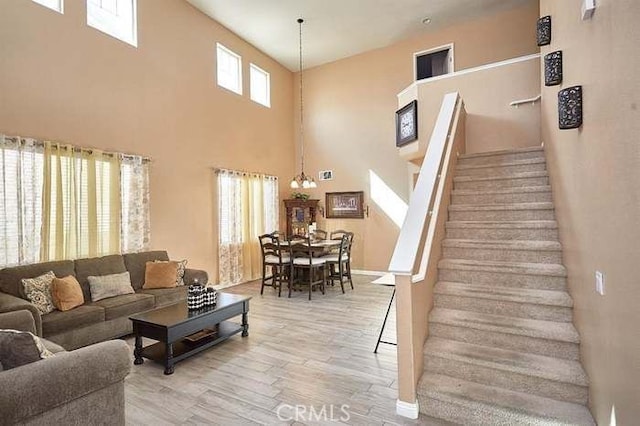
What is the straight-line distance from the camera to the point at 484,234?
3.45m

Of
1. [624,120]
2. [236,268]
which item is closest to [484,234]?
[624,120]

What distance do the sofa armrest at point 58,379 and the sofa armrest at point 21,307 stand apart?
1.63m

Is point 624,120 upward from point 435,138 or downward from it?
downward

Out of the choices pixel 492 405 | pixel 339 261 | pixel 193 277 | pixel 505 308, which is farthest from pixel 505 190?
pixel 193 277

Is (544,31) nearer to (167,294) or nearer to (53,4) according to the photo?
(167,294)

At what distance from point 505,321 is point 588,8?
7.15ft

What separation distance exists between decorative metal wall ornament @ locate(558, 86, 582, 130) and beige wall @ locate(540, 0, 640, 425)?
0.26ft

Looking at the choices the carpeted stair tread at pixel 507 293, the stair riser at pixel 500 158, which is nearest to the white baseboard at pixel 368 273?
the stair riser at pixel 500 158

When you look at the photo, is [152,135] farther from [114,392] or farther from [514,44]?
[514,44]

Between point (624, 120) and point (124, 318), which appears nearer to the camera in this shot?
point (624, 120)

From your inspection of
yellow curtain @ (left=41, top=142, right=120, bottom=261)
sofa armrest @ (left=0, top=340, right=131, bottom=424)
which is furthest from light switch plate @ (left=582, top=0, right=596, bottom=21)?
yellow curtain @ (left=41, top=142, right=120, bottom=261)

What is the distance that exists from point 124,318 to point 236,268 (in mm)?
2943

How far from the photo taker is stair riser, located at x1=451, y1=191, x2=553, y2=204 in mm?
3590

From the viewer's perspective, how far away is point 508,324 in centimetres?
264
